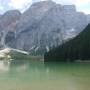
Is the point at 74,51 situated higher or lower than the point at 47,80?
higher

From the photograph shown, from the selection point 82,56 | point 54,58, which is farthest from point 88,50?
point 54,58

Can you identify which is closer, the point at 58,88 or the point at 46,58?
the point at 58,88

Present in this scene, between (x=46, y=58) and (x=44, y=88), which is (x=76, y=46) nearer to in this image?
(x=46, y=58)

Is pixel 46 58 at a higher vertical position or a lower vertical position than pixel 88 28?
lower

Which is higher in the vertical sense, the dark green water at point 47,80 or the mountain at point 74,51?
the mountain at point 74,51

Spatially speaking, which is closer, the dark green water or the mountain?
the dark green water

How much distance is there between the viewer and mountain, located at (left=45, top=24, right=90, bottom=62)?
6107 inches

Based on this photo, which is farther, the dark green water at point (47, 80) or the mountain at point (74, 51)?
the mountain at point (74, 51)

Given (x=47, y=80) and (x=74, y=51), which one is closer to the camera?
(x=47, y=80)

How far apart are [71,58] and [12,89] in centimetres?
12312

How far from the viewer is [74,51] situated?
6353 inches

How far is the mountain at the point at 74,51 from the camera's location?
15512cm

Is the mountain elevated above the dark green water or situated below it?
above

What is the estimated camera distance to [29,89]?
37.4m
